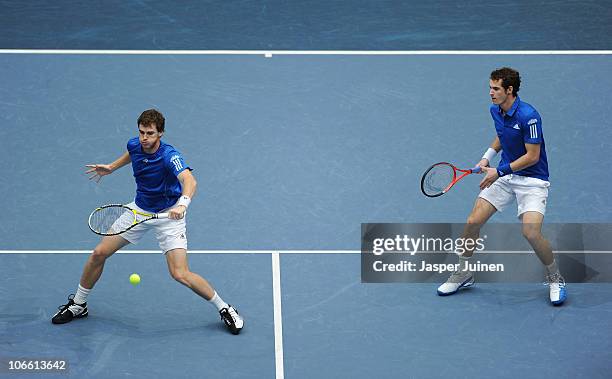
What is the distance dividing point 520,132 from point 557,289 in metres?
1.62

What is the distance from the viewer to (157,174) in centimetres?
990

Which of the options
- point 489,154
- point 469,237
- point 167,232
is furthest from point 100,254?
point 489,154

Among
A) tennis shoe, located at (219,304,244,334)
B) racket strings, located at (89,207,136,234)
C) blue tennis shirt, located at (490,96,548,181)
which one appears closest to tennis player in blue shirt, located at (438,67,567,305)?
blue tennis shirt, located at (490,96,548,181)

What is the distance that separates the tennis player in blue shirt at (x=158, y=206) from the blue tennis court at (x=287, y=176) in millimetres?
329

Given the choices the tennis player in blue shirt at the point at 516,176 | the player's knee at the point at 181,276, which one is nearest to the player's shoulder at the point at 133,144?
the player's knee at the point at 181,276

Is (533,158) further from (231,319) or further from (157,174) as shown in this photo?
(157,174)

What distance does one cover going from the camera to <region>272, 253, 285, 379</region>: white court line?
9.62 metres

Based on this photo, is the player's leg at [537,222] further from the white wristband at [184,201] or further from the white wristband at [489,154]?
the white wristband at [184,201]

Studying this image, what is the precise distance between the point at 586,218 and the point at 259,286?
12.5ft

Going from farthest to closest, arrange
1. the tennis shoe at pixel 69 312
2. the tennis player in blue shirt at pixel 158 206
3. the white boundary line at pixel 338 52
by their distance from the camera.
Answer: the white boundary line at pixel 338 52
the tennis shoe at pixel 69 312
the tennis player in blue shirt at pixel 158 206

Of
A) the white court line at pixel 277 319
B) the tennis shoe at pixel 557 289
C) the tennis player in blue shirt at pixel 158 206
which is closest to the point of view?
the white court line at pixel 277 319

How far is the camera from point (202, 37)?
1535 centimetres

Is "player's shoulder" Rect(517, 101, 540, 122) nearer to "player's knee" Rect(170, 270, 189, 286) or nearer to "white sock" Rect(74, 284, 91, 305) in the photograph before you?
"player's knee" Rect(170, 270, 189, 286)

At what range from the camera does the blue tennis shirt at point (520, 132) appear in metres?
10.2
